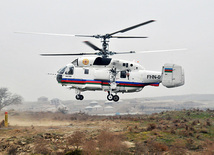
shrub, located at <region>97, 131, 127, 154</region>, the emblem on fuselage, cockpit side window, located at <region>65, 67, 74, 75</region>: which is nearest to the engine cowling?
shrub, located at <region>97, 131, 127, 154</region>

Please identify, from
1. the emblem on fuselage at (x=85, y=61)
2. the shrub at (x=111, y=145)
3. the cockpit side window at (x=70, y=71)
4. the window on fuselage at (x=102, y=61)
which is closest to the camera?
the shrub at (x=111, y=145)

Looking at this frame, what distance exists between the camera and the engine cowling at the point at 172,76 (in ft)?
77.4

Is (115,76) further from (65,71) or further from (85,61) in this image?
(65,71)

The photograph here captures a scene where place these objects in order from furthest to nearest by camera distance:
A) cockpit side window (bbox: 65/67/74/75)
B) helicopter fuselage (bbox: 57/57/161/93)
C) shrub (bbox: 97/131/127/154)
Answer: cockpit side window (bbox: 65/67/74/75), helicopter fuselage (bbox: 57/57/161/93), shrub (bbox: 97/131/127/154)

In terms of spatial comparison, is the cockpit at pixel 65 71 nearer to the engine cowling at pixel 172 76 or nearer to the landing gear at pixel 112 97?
the landing gear at pixel 112 97

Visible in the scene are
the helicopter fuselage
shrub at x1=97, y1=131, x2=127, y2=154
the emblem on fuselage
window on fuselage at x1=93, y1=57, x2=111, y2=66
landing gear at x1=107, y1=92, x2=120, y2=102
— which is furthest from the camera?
the emblem on fuselage

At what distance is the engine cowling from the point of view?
23.6 metres

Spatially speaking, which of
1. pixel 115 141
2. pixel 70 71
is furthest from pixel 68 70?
pixel 115 141

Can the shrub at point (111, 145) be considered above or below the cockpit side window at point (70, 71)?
below

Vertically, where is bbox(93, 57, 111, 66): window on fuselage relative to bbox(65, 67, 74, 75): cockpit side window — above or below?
above

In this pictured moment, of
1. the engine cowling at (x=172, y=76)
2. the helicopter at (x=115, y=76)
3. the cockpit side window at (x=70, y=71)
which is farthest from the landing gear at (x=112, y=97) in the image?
the engine cowling at (x=172, y=76)

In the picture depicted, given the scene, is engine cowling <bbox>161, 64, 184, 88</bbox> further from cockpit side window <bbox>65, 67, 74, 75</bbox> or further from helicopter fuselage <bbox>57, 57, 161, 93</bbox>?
cockpit side window <bbox>65, 67, 74, 75</bbox>

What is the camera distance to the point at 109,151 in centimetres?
2114

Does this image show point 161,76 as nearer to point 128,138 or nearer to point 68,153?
point 128,138
